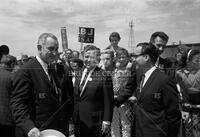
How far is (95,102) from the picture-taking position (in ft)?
15.5

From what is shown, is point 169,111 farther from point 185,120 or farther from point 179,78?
point 179,78

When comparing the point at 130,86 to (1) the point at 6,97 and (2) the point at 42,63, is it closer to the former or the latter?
(2) the point at 42,63

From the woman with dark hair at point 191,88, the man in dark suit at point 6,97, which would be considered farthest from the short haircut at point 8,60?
the woman with dark hair at point 191,88

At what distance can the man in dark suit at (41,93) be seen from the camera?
372 cm

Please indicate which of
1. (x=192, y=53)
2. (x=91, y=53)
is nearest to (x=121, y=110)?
(x=91, y=53)

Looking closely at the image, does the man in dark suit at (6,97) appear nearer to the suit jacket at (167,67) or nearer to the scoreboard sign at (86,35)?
the suit jacket at (167,67)

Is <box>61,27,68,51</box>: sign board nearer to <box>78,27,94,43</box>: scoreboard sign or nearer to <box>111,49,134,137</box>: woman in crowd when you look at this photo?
<box>78,27,94,43</box>: scoreboard sign

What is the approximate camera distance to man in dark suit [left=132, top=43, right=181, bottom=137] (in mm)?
4043

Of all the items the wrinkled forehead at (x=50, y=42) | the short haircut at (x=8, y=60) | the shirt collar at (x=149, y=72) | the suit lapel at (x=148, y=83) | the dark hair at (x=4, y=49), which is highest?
the wrinkled forehead at (x=50, y=42)

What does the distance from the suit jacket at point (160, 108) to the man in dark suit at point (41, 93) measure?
1171 millimetres

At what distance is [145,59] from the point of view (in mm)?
4281

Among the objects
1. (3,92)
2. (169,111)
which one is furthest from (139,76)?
(3,92)

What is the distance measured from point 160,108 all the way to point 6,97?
2544mm

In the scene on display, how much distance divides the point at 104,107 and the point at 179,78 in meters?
1.43
